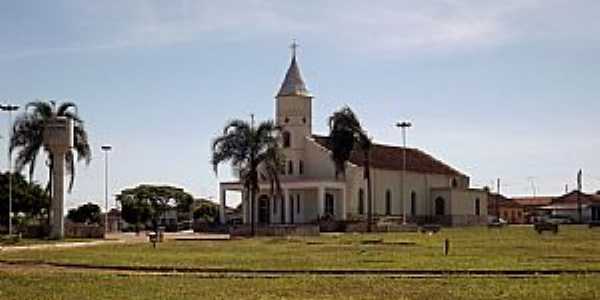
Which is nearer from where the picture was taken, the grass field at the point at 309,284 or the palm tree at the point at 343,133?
the grass field at the point at 309,284

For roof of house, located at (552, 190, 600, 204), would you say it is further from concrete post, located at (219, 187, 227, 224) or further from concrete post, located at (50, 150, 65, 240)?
concrete post, located at (50, 150, 65, 240)

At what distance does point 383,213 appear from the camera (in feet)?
368

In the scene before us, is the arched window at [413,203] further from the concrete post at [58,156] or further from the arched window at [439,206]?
the concrete post at [58,156]

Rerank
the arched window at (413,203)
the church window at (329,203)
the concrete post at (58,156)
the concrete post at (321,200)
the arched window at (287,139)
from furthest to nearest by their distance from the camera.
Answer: the arched window at (413,203), the arched window at (287,139), the church window at (329,203), the concrete post at (321,200), the concrete post at (58,156)

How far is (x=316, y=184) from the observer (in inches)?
4038

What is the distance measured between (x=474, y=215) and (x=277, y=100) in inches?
1265

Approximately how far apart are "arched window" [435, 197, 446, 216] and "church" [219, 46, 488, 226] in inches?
65.9

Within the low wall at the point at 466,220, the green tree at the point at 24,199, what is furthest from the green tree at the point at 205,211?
the green tree at the point at 24,199

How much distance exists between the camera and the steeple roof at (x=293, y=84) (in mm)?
107188

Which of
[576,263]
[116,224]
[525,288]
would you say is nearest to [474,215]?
[116,224]

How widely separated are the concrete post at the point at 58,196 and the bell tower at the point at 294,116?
42.5 metres

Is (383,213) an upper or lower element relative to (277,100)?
lower

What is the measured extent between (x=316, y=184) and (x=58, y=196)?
40.3 m

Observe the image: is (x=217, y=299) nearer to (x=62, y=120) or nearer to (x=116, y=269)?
(x=116, y=269)
